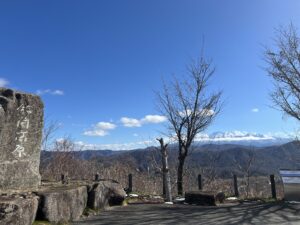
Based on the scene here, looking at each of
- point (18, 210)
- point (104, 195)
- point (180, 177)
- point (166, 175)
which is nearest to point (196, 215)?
point (104, 195)

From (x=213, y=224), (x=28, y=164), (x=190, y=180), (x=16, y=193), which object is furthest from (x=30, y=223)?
(x=190, y=180)

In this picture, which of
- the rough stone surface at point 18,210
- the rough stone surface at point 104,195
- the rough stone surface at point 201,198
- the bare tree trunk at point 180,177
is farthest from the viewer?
the bare tree trunk at point 180,177

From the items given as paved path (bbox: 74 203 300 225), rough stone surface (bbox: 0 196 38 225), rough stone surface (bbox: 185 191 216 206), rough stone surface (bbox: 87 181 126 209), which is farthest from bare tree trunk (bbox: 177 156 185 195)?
rough stone surface (bbox: 0 196 38 225)

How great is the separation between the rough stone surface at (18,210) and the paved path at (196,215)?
169 cm

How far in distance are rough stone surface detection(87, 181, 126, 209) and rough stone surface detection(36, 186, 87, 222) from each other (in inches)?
20.5

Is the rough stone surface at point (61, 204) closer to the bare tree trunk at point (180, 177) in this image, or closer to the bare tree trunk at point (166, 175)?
the bare tree trunk at point (166, 175)

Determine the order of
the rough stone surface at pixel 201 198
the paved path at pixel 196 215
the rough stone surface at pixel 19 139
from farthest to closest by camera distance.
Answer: the rough stone surface at pixel 201 198, the paved path at pixel 196 215, the rough stone surface at pixel 19 139

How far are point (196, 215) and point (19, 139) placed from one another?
17.9ft

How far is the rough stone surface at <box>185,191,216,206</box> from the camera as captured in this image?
1279 cm

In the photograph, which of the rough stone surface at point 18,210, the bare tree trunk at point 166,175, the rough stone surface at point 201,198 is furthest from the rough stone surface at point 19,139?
the rough stone surface at point 201,198

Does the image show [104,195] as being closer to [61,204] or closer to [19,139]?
[61,204]

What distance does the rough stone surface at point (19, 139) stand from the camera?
8.13 metres

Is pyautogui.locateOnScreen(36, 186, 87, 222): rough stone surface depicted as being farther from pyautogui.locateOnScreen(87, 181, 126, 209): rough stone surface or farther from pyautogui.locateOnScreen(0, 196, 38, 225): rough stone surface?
pyautogui.locateOnScreen(87, 181, 126, 209): rough stone surface

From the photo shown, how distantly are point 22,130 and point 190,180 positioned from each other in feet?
76.4
